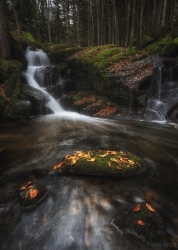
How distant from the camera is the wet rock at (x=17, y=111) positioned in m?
8.60

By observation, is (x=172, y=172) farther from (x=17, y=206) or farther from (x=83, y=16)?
(x=83, y=16)

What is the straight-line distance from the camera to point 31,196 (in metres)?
3.06

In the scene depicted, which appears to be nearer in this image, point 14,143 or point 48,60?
point 14,143

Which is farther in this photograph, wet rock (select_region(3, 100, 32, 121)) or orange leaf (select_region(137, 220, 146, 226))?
wet rock (select_region(3, 100, 32, 121))

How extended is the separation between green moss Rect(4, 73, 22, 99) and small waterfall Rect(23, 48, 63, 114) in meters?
2.30

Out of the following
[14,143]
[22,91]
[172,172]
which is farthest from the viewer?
[22,91]

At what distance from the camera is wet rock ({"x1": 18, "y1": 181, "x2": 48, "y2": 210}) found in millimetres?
2969

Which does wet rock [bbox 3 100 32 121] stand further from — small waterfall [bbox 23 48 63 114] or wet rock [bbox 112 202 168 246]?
wet rock [bbox 112 202 168 246]

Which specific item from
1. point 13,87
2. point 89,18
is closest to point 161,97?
point 13,87

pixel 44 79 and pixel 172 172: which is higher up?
pixel 44 79

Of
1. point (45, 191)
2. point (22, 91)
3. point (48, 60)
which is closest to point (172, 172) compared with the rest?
point (45, 191)

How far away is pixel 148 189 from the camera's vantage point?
136 inches

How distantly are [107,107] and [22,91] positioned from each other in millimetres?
5174

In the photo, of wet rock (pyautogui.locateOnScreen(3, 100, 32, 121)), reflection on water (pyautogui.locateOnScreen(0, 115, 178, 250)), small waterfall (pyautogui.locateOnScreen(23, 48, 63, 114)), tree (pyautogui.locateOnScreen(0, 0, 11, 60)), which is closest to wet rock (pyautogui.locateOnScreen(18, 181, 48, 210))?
reflection on water (pyautogui.locateOnScreen(0, 115, 178, 250))
